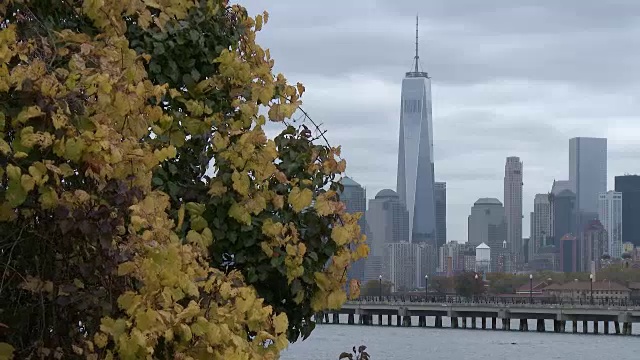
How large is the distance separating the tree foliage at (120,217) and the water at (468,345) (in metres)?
90.1

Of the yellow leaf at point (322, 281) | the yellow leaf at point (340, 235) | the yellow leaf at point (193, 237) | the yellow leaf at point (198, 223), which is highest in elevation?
the yellow leaf at point (198, 223)

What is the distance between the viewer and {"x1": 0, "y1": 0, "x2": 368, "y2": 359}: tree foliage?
17.7 ft

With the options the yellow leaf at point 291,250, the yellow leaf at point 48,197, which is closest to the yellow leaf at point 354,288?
the yellow leaf at point 291,250

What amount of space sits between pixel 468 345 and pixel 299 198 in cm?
12044

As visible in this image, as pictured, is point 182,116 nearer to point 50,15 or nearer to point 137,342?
point 50,15

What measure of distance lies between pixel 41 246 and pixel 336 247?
294 centimetres

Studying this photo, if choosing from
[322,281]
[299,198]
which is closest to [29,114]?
[299,198]

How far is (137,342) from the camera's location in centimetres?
535

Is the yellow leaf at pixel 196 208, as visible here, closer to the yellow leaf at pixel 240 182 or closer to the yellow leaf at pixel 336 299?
the yellow leaf at pixel 240 182

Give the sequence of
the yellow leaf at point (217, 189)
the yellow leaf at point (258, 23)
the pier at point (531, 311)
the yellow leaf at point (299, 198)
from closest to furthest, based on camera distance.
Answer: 1. the yellow leaf at point (217, 189)
2. the yellow leaf at point (299, 198)
3. the yellow leaf at point (258, 23)
4. the pier at point (531, 311)

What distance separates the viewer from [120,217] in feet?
17.8

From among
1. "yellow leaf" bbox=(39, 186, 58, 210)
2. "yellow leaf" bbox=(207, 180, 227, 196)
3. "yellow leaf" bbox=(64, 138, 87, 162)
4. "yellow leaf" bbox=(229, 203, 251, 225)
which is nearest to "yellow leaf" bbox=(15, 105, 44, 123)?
"yellow leaf" bbox=(64, 138, 87, 162)

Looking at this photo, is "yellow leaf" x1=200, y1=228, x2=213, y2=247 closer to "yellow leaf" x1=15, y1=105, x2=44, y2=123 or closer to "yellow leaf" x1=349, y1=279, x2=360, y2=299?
"yellow leaf" x1=349, y1=279, x2=360, y2=299

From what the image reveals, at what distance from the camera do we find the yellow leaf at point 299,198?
8125 mm
